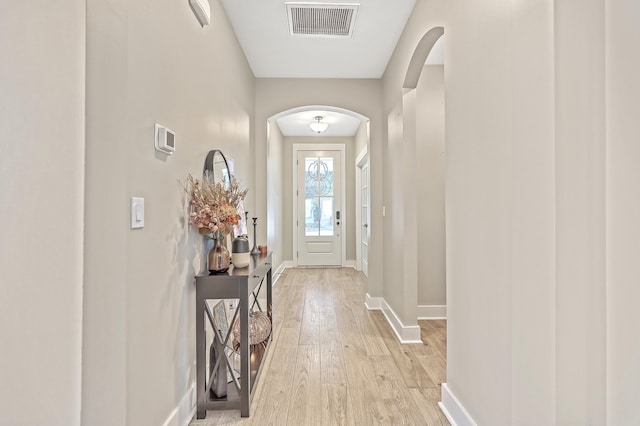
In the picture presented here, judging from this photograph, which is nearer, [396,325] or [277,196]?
[396,325]

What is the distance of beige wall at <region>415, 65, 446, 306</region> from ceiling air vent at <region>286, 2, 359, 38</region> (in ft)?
3.49

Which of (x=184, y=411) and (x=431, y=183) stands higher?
(x=431, y=183)

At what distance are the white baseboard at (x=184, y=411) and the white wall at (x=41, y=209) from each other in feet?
2.22

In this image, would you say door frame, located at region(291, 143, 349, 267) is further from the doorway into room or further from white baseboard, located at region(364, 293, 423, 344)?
white baseboard, located at region(364, 293, 423, 344)

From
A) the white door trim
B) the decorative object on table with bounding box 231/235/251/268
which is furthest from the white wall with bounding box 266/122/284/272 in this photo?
the decorative object on table with bounding box 231/235/251/268

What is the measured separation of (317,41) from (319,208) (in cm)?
402

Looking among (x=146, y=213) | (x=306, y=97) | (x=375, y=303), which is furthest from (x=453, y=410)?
(x=306, y=97)

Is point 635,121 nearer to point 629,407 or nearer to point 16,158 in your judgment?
point 629,407

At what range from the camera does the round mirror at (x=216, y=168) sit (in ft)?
7.09

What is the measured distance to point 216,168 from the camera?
2359mm

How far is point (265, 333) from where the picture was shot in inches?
97.9

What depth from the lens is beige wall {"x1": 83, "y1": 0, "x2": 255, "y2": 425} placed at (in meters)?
1.12

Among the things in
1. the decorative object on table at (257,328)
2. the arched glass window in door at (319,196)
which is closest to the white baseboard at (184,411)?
the decorative object on table at (257,328)

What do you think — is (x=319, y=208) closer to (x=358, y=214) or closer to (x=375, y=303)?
(x=358, y=214)
